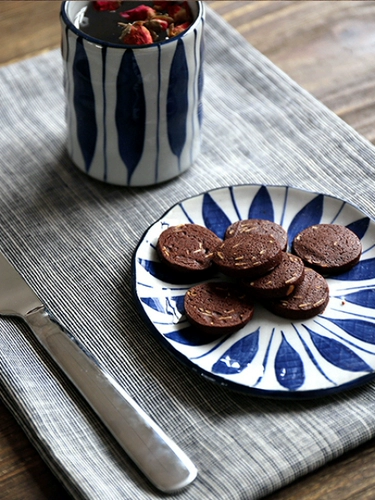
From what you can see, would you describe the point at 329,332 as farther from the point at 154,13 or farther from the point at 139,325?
the point at 154,13

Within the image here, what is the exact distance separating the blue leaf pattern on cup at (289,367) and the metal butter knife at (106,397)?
13 cm

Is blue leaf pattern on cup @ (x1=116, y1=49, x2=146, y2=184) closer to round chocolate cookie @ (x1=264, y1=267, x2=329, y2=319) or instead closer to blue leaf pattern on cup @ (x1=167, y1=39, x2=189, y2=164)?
blue leaf pattern on cup @ (x1=167, y1=39, x2=189, y2=164)

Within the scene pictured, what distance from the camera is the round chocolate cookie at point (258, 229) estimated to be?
0.89 metres

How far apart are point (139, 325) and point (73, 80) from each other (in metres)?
0.35

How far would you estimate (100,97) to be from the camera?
95 cm

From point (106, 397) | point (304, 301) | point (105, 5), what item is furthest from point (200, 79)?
point (106, 397)

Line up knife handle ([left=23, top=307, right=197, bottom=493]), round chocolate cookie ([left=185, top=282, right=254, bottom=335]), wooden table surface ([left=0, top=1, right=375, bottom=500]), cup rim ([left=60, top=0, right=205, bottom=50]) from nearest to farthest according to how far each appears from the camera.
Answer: knife handle ([left=23, top=307, right=197, bottom=493]) → round chocolate cookie ([left=185, top=282, right=254, bottom=335]) → cup rim ([left=60, top=0, right=205, bottom=50]) → wooden table surface ([left=0, top=1, right=375, bottom=500])

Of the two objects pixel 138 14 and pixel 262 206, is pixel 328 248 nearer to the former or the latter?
pixel 262 206

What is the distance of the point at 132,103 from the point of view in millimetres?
952

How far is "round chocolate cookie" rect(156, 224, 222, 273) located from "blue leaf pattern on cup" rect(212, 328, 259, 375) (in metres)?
0.11

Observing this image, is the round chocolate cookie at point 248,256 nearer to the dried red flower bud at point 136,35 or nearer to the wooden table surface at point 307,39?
the dried red flower bud at point 136,35

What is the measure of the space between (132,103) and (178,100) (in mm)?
67

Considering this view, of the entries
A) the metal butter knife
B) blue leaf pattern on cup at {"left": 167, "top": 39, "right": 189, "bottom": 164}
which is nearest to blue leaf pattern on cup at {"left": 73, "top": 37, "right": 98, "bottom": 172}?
blue leaf pattern on cup at {"left": 167, "top": 39, "right": 189, "bottom": 164}

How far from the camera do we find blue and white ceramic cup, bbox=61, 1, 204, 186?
0.92 m
